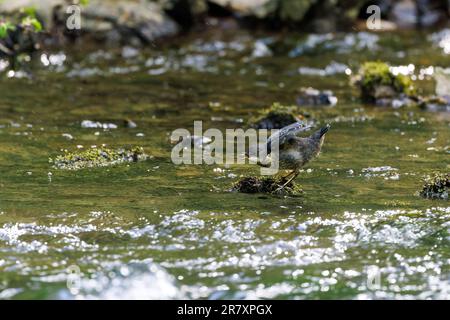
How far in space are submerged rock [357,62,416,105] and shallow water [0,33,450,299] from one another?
45 cm

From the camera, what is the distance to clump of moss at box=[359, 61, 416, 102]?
14.7 metres

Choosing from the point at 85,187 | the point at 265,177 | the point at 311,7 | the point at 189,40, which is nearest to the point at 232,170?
the point at 265,177

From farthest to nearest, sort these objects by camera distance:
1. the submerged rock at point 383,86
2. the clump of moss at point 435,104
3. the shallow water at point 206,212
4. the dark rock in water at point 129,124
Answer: the submerged rock at point 383,86
the clump of moss at point 435,104
the dark rock in water at point 129,124
the shallow water at point 206,212

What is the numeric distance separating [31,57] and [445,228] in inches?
536

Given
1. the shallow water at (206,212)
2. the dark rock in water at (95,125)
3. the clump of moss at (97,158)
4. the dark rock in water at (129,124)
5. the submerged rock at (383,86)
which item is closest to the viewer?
the shallow water at (206,212)

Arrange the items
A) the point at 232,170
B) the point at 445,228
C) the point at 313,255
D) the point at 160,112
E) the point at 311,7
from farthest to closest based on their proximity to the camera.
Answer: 1. the point at 311,7
2. the point at 160,112
3. the point at 232,170
4. the point at 445,228
5. the point at 313,255

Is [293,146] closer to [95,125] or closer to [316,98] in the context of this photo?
[95,125]

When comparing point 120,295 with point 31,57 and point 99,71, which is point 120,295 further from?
point 31,57

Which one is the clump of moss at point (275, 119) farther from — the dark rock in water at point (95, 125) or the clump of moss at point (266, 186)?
the clump of moss at point (266, 186)

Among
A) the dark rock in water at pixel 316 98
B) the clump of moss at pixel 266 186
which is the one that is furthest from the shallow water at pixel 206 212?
the dark rock in water at pixel 316 98

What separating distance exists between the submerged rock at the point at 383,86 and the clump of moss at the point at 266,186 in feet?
21.6

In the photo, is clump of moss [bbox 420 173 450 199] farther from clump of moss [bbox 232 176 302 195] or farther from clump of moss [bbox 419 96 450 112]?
clump of moss [bbox 419 96 450 112]

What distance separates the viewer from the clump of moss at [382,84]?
48.2 ft

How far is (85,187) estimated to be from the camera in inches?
345
